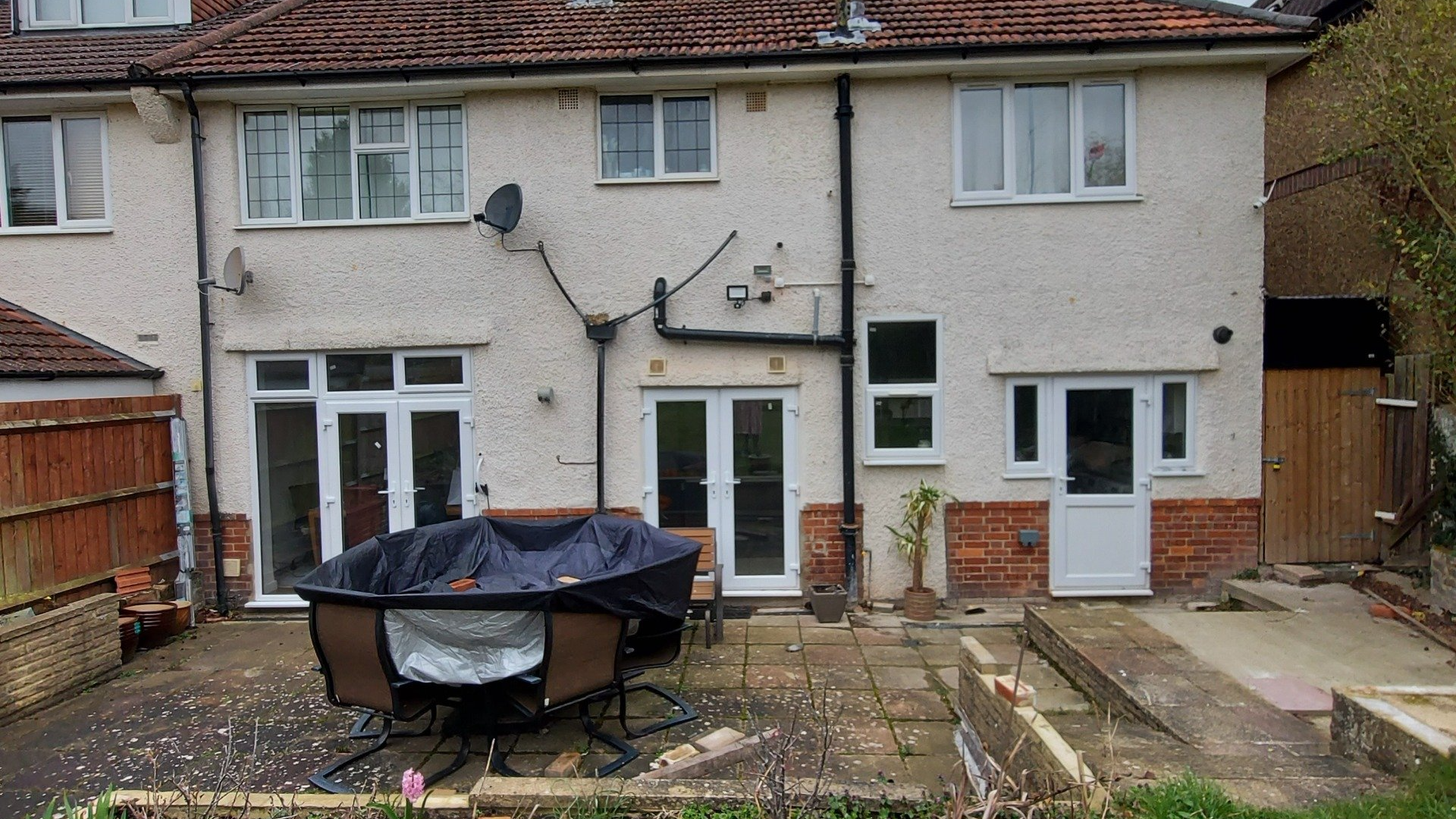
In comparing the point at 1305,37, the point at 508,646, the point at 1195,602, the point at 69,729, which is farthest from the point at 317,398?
the point at 1305,37

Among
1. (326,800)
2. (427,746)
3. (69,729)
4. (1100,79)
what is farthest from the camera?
(1100,79)

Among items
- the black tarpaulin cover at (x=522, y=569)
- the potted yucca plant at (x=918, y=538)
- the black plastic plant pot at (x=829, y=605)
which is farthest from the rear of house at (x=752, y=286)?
the black tarpaulin cover at (x=522, y=569)

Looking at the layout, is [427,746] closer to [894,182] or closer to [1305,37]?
[894,182]

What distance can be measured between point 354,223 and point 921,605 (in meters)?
6.39

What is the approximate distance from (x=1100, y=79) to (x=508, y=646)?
7.04 m

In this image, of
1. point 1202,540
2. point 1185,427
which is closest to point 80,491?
point 1185,427

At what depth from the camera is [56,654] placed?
563 cm

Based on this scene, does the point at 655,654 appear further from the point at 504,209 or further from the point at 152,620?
the point at 152,620

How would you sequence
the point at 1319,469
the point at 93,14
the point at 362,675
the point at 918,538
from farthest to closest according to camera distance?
the point at 93,14 < the point at 1319,469 < the point at 918,538 < the point at 362,675

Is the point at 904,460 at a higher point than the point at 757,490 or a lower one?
higher

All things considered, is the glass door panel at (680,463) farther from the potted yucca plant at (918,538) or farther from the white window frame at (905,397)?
the potted yucca plant at (918,538)

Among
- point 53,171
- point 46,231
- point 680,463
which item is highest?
point 53,171

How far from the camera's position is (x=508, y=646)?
4.16m

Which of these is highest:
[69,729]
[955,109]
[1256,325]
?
[955,109]
